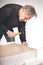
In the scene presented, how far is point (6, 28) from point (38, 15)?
18.1 inches

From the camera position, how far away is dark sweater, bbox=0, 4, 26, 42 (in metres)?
1.25

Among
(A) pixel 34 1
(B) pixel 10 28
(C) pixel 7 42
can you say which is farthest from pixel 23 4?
(C) pixel 7 42

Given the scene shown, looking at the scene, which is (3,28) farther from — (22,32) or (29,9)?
(29,9)

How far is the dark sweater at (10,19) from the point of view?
4.11 feet

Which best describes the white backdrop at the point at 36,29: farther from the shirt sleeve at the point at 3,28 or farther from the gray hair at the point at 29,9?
the shirt sleeve at the point at 3,28

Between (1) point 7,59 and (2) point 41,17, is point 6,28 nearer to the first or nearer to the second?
(1) point 7,59

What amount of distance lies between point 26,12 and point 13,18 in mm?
174

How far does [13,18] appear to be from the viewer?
4.36 feet

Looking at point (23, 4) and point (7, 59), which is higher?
point (23, 4)

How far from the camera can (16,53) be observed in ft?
4.25

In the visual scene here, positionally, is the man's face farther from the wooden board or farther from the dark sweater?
the wooden board

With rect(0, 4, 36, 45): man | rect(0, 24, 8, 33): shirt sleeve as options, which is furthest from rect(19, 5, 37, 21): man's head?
rect(0, 24, 8, 33): shirt sleeve

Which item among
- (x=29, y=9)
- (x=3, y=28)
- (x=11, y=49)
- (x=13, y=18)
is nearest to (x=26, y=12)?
(x=29, y=9)

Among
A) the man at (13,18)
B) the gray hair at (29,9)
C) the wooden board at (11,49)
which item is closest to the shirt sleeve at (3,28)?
the man at (13,18)
